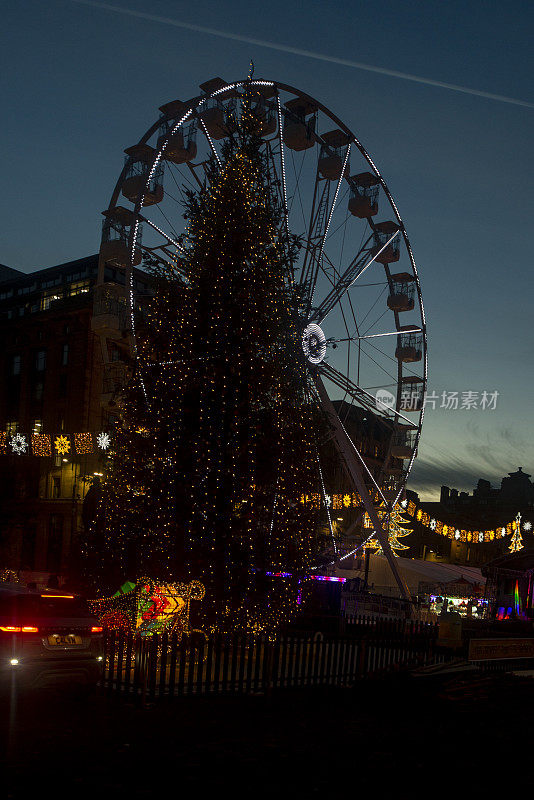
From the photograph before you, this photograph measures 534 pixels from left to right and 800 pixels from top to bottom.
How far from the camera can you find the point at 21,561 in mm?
64562

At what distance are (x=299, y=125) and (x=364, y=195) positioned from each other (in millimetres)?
4665

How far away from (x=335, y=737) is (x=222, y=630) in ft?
28.0

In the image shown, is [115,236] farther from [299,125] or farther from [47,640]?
[47,640]

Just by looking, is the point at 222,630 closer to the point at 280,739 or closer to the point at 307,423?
the point at 307,423

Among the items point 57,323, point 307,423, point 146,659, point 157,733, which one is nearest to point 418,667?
point 307,423

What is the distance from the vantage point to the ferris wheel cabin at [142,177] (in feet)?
95.6

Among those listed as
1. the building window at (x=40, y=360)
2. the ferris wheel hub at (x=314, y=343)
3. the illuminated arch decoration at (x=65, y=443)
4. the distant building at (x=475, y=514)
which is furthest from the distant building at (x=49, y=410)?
the distant building at (x=475, y=514)

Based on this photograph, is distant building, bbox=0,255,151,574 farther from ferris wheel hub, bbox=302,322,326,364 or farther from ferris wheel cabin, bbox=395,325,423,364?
ferris wheel hub, bbox=302,322,326,364

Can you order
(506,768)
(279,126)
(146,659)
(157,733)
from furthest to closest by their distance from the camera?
(279,126) → (146,659) → (157,733) → (506,768)

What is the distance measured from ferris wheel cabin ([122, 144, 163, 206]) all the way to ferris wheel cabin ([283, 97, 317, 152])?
5611 millimetres

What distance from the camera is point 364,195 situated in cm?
3516

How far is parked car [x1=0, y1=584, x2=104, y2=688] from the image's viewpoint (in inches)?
443

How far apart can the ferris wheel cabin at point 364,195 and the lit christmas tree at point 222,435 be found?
1434 centimetres

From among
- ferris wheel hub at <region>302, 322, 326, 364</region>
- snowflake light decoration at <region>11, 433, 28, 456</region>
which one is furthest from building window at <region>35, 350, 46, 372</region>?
ferris wheel hub at <region>302, 322, 326, 364</region>
